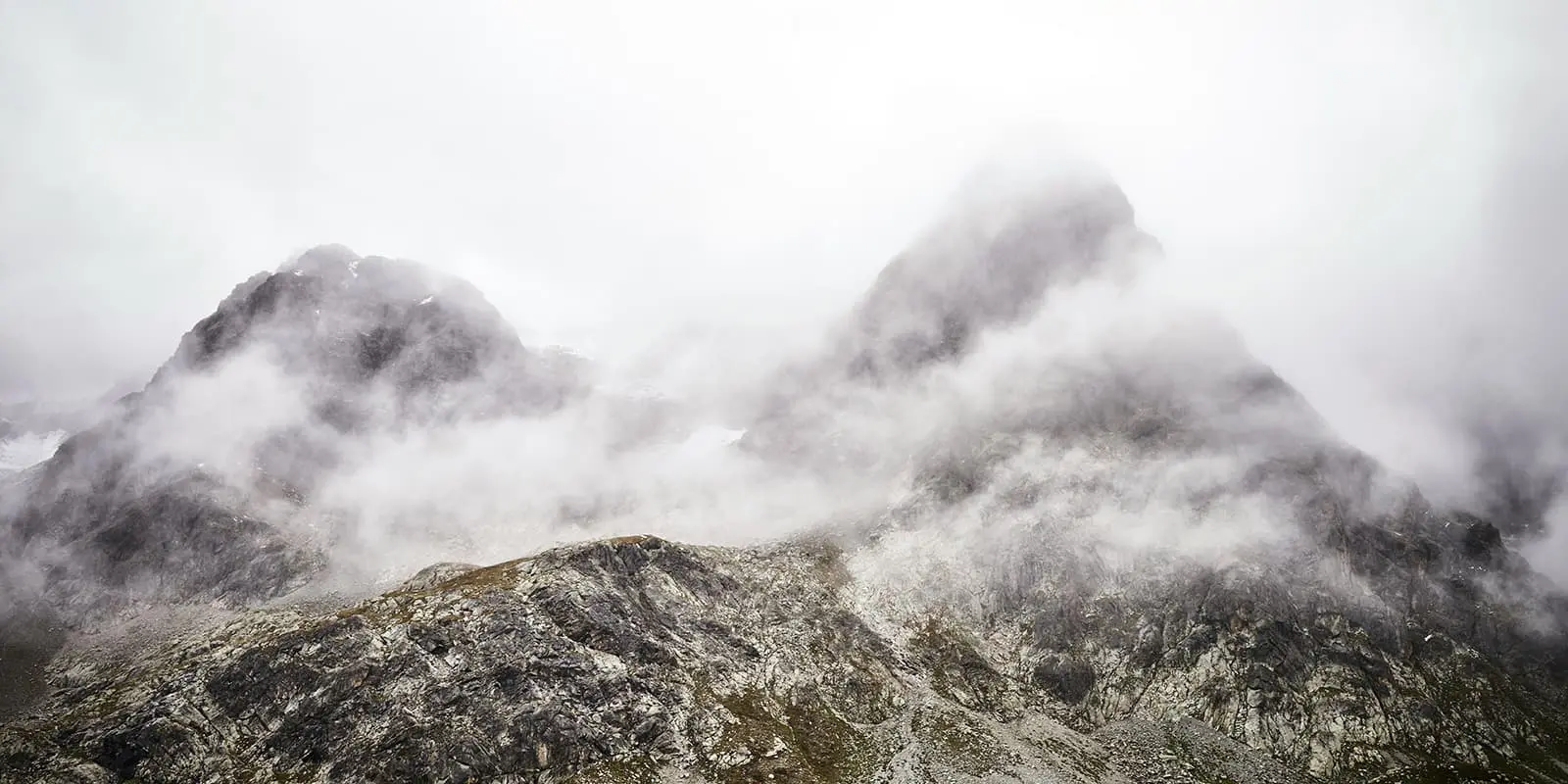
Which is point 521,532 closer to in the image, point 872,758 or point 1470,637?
point 872,758

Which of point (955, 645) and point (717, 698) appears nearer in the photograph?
point (717, 698)

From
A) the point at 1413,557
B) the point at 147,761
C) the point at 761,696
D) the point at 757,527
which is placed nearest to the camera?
the point at 147,761

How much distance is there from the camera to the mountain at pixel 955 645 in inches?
3804

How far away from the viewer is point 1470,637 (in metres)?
130

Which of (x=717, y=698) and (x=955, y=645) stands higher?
(x=955, y=645)

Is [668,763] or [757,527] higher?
[757,527]

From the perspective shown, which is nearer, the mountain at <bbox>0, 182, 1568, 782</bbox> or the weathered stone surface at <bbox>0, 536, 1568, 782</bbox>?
the weathered stone surface at <bbox>0, 536, 1568, 782</bbox>

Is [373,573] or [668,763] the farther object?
[373,573]

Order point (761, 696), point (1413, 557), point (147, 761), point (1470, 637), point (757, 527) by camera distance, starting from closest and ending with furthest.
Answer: point (147, 761)
point (761, 696)
point (1470, 637)
point (1413, 557)
point (757, 527)

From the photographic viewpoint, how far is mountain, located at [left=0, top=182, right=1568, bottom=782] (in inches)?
3804

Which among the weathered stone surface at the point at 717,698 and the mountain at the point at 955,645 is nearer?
the weathered stone surface at the point at 717,698

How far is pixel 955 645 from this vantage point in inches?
5030

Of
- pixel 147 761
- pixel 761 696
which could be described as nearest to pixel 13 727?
pixel 147 761

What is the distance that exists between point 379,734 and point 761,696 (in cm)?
5539
